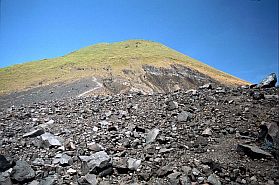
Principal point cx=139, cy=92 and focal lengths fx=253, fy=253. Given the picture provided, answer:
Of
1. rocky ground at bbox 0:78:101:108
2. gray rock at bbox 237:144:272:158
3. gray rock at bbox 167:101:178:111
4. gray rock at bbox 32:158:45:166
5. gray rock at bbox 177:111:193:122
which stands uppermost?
rocky ground at bbox 0:78:101:108

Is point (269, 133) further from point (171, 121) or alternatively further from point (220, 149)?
point (171, 121)

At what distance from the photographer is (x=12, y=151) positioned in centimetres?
741

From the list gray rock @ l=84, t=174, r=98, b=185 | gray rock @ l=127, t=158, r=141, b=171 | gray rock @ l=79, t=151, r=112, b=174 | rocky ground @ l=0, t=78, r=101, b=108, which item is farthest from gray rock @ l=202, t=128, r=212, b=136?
rocky ground @ l=0, t=78, r=101, b=108

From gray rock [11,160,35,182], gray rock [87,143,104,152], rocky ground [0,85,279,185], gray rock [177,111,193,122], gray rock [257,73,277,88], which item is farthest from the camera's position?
gray rock [257,73,277,88]

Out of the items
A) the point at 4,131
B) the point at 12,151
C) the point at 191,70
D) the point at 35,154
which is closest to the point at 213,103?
the point at 35,154

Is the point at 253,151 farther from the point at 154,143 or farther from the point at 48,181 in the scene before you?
the point at 48,181

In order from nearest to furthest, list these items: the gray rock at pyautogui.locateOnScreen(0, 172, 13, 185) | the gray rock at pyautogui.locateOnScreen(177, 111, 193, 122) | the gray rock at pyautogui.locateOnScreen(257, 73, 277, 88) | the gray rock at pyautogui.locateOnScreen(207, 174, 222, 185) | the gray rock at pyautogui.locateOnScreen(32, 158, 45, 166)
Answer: the gray rock at pyautogui.locateOnScreen(207, 174, 222, 185) → the gray rock at pyautogui.locateOnScreen(0, 172, 13, 185) → the gray rock at pyautogui.locateOnScreen(32, 158, 45, 166) → the gray rock at pyautogui.locateOnScreen(177, 111, 193, 122) → the gray rock at pyautogui.locateOnScreen(257, 73, 277, 88)

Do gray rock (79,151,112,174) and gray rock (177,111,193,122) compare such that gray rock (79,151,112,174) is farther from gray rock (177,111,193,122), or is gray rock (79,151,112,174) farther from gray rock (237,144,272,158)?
gray rock (237,144,272,158)

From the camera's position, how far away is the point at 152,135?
24.3 ft

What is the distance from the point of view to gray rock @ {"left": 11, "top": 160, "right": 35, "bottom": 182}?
19.4 ft

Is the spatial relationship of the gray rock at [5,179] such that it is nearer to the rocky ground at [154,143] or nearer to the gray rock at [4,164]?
the rocky ground at [154,143]

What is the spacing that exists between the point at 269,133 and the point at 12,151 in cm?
713

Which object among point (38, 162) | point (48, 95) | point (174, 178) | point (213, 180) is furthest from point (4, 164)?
point (48, 95)

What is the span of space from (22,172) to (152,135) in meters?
3.52
